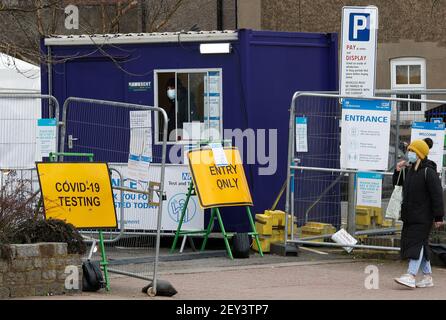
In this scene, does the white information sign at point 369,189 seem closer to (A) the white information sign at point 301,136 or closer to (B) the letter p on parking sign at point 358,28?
(A) the white information sign at point 301,136

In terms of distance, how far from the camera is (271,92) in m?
15.4

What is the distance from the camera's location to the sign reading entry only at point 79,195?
36.7 feet

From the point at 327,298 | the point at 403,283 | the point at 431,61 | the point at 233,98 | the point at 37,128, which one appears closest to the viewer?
the point at 327,298

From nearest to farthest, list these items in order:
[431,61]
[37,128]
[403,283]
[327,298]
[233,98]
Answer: [327,298], [403,283], [37,128], [233,98], [431,61]

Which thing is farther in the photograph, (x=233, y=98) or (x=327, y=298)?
(x=233, y=98)

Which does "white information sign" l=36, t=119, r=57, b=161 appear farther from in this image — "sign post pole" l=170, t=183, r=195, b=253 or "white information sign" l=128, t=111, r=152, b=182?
"sign post pole" l=170, t=183, r=195, b=253

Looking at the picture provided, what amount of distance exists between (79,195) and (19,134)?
3712 millimetres

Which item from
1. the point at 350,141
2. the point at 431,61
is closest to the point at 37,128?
the point at 350,141

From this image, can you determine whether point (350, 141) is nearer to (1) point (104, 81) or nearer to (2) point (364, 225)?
(2) point (364, 225)

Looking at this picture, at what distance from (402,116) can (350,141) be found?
4.36 feet

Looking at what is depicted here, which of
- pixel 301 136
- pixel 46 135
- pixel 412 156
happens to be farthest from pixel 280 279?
pixel 46 135

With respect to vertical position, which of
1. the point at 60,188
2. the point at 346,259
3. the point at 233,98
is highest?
the point at 233,98

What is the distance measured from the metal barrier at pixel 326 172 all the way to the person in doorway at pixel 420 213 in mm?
2232

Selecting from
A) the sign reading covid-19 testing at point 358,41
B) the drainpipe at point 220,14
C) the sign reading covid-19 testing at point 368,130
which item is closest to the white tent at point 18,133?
the sign reading covid-19 testing at point 368,130
